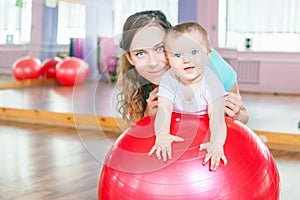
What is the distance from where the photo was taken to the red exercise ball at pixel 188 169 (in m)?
1.41

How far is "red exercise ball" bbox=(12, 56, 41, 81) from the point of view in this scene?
5723mm

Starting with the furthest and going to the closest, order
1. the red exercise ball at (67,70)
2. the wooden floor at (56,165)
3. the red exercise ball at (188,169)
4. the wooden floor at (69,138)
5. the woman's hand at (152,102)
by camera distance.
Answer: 1. the red exercise ball at (67,70)
2. the wooden floor at (56,165)
3. the wooden floor at (69,138)
4. the woman's hand at (152,102)
5. the red exercise ball at (188,169)

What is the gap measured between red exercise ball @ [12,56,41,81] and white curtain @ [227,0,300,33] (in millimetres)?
2977

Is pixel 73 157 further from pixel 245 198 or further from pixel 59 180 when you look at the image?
pixel 245 198

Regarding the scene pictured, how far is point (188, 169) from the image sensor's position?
1.42m

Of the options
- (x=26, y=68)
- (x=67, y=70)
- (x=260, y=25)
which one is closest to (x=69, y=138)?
(x=26, y=68)

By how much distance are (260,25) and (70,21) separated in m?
2.80

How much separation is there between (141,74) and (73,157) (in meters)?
1.51

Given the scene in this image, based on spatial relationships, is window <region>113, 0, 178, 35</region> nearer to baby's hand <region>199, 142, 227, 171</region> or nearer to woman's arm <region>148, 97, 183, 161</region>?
woman's arm <region>148, 97, 183, 161</region>

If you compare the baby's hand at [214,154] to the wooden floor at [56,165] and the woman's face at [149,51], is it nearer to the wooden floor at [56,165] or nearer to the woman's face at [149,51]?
the woman's face at [149,51]

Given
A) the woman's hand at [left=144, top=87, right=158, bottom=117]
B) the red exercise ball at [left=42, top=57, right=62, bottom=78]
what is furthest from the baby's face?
the red exercise ball at [left=42, top=57, right=62, bottom=78]

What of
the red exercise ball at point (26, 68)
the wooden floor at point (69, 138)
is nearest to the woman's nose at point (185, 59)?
the wooden floor at point (69, 138)

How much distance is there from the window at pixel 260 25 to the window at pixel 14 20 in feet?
10.5

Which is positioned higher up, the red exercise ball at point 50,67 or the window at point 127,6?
the window at point 127,6
